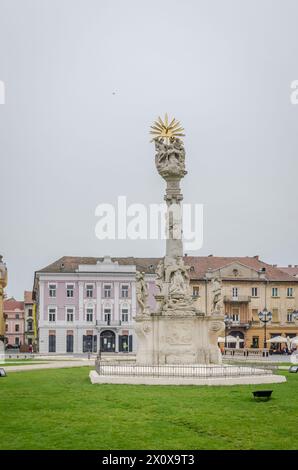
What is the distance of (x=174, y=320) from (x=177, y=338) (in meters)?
0.85

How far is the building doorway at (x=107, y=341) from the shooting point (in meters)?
87.4

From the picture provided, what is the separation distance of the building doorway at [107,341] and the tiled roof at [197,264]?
27.3 ft

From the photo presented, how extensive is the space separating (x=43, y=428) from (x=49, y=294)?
70.7 meters

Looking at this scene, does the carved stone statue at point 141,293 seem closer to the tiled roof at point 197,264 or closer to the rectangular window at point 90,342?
the tiled roof at point 197,264

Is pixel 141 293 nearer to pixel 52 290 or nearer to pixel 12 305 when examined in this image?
pixel 52 290

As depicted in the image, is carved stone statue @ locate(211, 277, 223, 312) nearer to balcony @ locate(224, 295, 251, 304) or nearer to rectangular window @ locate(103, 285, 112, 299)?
balcony @ locate(224, 295, 251, 304)

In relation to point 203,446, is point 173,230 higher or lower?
higher

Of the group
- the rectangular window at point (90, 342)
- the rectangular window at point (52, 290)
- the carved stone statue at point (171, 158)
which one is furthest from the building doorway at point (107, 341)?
the carved stone statue at point (171, 158)

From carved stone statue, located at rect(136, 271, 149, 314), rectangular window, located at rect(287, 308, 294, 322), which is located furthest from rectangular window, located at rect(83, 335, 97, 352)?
carved stone statue, located at rect(136, 271, 149, 314)

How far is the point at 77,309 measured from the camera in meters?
88.2
